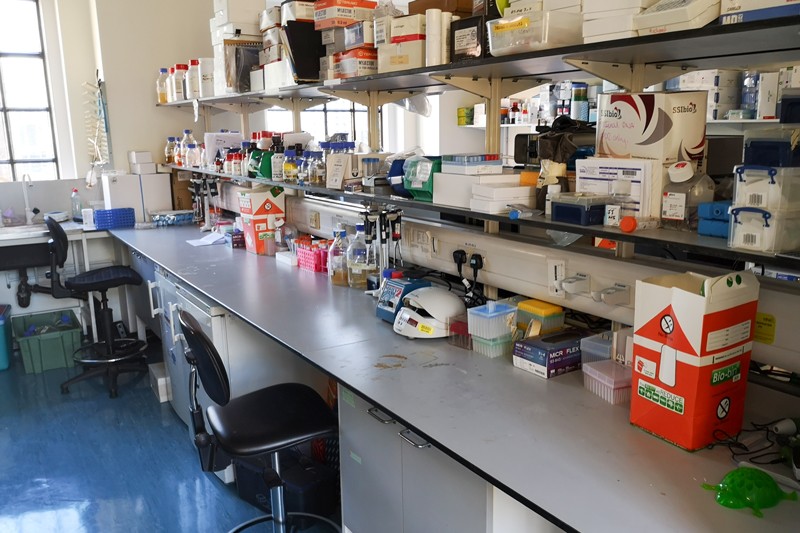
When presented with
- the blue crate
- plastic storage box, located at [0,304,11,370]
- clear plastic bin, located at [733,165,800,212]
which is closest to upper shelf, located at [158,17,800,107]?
clear plastic bin, located at [733,165,800,212]

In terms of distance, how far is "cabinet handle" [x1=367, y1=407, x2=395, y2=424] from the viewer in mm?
1678

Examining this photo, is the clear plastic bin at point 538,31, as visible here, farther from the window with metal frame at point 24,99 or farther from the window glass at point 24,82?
the window glass at point 24,82

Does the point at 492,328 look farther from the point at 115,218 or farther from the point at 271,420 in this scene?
the point at 115,218

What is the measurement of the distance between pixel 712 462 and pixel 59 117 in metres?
5.65

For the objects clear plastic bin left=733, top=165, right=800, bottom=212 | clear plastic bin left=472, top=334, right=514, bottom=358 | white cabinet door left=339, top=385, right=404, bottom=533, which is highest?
clear plastic bin left=733, top=165, right=800, bottom=212

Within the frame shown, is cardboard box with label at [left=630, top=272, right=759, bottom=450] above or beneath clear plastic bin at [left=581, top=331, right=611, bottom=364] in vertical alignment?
above

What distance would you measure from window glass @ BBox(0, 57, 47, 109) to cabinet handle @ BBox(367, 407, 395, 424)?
5218mm

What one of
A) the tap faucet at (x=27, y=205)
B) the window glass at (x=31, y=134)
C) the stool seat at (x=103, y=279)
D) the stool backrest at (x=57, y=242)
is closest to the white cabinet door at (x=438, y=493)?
the stool seat at (x=103, y=279)

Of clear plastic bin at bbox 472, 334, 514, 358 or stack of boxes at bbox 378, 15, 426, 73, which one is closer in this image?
clear plastic bin at bbox 472, 334, 514, 358

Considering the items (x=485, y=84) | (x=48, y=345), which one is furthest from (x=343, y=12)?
(x=48, y=345)

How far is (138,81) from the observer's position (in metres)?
4.95

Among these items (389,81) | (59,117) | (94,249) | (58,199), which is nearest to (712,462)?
(389,81)

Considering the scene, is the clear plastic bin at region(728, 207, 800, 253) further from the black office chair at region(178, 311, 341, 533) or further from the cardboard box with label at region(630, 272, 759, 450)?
the black office chair at region(178, 311, 341, 533)

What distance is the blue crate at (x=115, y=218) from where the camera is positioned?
15.0 feet
